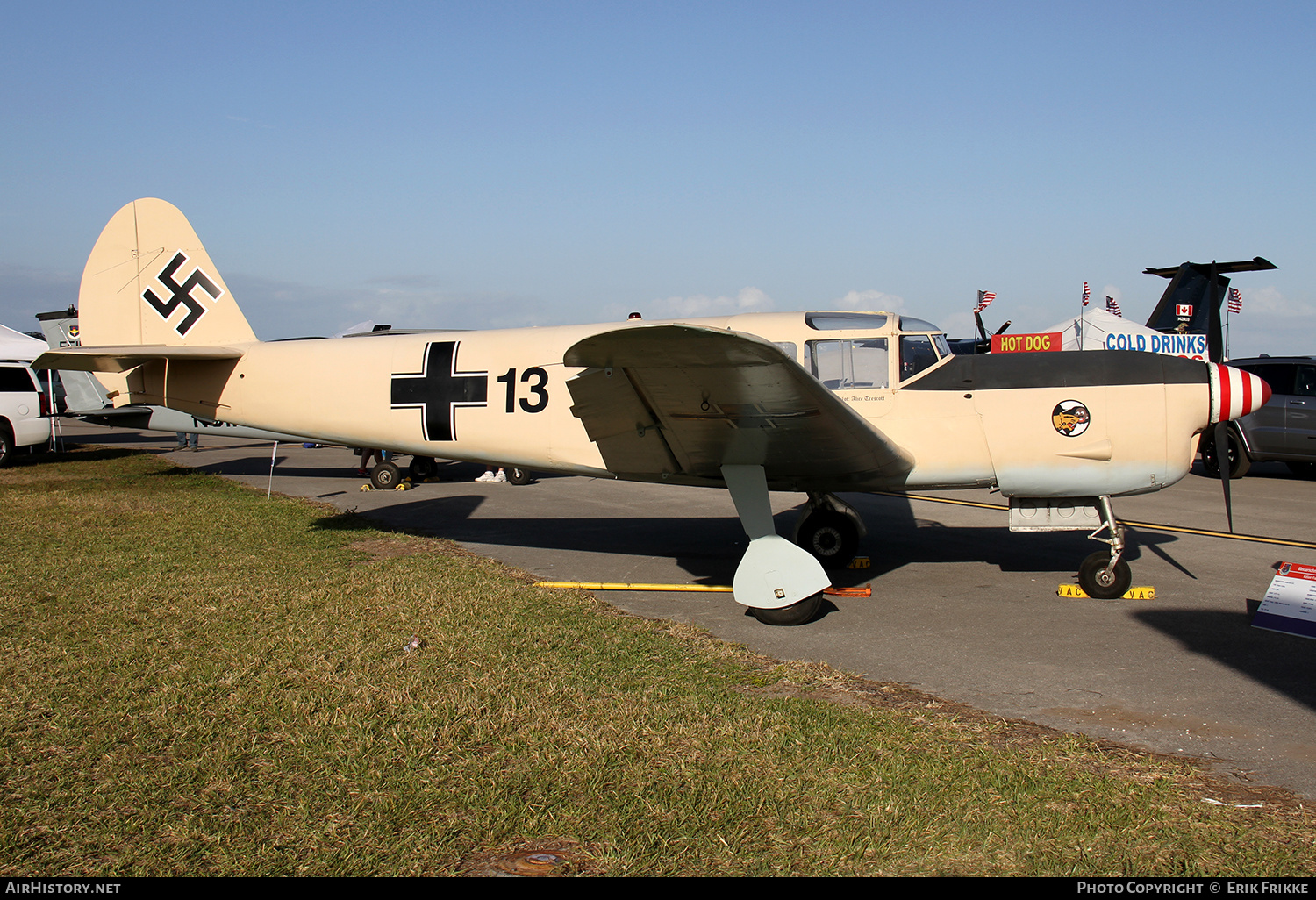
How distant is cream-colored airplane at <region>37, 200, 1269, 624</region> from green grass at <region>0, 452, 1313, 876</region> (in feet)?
5.32

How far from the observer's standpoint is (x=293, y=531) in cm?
1016

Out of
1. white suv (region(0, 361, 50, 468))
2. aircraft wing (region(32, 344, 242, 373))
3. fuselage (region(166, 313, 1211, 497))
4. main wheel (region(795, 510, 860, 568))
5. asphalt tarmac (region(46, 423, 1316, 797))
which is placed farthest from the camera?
white suv (region(0, 361, 50, 468))

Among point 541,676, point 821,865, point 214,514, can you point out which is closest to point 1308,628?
point 821,865

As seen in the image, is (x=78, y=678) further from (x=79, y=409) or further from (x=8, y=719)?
(x=79, y=409)

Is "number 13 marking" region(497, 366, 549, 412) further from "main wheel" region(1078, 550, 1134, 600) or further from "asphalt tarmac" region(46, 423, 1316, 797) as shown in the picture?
"main wheel" region(1078, 550, 1134, 600)

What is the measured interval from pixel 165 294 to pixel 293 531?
309cm

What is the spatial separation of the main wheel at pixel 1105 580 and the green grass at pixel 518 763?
3.06m

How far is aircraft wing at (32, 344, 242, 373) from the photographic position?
8.16m

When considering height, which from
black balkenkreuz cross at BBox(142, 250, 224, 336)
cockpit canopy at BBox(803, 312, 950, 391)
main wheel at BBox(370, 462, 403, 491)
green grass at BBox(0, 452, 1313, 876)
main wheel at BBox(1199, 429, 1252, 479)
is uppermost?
black balkenkreuz cross at BBox(142, 250, 224, 336)

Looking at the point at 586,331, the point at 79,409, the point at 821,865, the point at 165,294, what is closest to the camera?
the point at 821,865

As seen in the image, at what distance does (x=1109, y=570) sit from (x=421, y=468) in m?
12.6

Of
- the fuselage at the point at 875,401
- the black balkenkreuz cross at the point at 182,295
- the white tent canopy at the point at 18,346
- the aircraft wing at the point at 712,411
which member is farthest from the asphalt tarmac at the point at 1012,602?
the white tent canopy at the point at 18,346

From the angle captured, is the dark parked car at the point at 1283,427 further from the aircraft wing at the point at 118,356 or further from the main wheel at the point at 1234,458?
the aircraft wing at the point at 118,356

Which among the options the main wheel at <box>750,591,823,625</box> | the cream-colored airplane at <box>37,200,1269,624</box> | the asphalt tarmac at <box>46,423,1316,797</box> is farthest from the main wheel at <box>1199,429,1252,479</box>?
the main wheel at <box>750,591,823,625</box>
